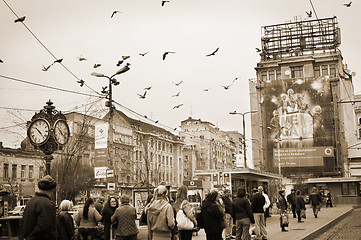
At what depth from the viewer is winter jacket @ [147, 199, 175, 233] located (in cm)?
965

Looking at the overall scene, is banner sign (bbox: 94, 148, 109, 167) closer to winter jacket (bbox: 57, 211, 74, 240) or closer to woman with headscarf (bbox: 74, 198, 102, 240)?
woman with headscarf (bbox: 74, 198, 102, 240)

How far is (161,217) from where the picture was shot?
31.8 feet

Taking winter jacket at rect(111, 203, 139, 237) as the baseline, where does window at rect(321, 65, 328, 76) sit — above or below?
above

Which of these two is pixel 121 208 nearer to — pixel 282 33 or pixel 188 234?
pixel 188 234

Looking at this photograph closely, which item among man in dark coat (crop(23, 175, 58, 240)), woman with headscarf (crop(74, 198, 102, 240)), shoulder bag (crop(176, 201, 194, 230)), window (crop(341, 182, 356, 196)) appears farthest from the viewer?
window (crop(341, 182, 356, 196))

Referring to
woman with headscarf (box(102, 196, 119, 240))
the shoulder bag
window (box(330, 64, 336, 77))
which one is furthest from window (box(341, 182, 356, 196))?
the shoulder bag

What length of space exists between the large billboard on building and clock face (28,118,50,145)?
222 ft

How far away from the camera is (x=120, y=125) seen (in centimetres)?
8956

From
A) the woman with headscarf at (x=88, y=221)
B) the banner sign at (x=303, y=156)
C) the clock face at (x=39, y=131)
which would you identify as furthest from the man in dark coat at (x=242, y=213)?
the banner sign at (x=303, y=156)

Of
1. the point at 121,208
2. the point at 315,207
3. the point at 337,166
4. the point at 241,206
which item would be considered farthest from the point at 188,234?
the point at 337,166

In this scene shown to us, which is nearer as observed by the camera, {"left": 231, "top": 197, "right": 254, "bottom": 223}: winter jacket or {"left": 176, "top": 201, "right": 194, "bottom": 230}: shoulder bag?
{"left": 176, "top": 201, "right": 194, "bottom": 230}: shoulder bag

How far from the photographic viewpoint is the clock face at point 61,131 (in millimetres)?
14234

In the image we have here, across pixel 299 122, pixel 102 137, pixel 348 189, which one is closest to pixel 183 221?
pixel 102 137

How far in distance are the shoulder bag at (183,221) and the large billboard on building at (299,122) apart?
70.2 m
